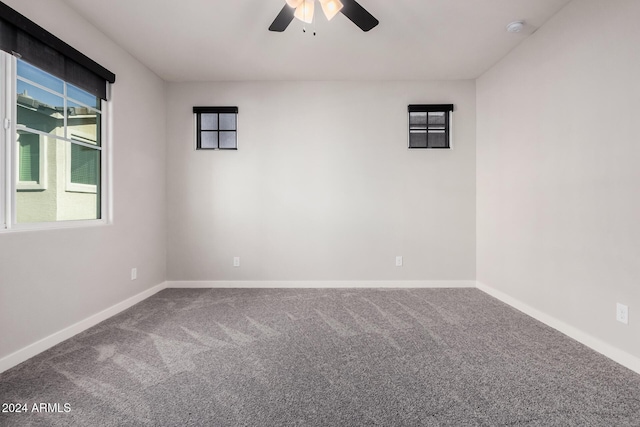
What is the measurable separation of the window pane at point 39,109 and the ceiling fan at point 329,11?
72.0 inches

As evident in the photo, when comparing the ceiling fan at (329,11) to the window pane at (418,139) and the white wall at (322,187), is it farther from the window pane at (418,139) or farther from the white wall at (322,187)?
the window pane at (418,139)

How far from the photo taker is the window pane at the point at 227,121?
12.7ft

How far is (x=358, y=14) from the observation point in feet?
6.90

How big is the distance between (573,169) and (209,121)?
3.89 m

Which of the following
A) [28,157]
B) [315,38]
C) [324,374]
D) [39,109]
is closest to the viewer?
[324,374]

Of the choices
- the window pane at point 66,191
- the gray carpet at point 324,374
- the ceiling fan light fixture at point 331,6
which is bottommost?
the gray carpet at point 324,374

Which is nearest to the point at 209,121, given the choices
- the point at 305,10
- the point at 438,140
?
the point at 305,10

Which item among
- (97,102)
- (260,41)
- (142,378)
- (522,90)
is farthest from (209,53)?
(522,90)

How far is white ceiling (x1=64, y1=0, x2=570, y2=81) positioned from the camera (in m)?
2.43

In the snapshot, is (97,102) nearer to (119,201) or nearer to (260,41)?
(119,201)

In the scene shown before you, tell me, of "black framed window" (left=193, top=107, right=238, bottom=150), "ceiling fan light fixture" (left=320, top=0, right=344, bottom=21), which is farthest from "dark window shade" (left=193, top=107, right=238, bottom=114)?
"ceiling fan light fixture" (left=320, top=0, right=344, bottom=21)

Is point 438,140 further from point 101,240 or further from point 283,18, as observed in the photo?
point 101,240

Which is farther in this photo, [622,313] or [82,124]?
[82,124]

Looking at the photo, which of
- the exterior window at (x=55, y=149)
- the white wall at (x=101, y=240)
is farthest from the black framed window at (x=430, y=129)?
the exterior window at (x=55, y=149)
